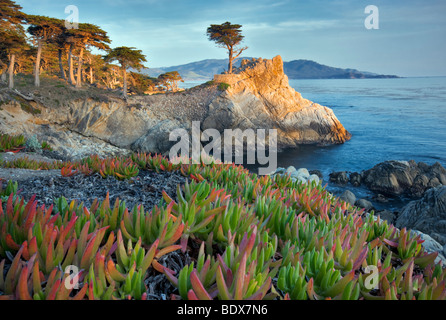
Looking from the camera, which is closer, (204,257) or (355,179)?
(204,257)

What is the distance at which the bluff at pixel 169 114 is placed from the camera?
2377 cm

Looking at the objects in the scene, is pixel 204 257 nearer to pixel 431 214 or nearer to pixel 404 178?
pixel 431 214

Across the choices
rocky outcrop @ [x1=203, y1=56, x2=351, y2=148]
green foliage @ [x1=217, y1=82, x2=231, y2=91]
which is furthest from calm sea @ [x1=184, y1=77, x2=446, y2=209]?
green foliage @ [x1=217, y1=82, x2=231, y2=91]

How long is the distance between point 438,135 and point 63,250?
150 ft

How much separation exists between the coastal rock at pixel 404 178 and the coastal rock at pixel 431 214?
905 centimetres

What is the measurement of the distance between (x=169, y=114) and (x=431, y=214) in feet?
89.2

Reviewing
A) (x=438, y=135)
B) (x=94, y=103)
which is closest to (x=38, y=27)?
(x=94, y=103)

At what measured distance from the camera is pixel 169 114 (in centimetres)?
3244

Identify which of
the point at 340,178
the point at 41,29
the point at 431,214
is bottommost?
the point at 340,178

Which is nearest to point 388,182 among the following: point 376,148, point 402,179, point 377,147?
point 402,179

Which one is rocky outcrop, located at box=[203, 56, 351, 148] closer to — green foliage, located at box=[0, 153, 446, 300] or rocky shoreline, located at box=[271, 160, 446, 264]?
rocky shoreline, located at box=[271, 160, 446, 264]

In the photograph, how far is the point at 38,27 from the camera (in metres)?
24.3

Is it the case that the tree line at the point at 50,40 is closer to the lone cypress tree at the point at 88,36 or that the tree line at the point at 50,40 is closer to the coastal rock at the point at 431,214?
the lone cypress tree at the point at 88,36

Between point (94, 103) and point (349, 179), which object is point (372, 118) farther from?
point (94, 103)
